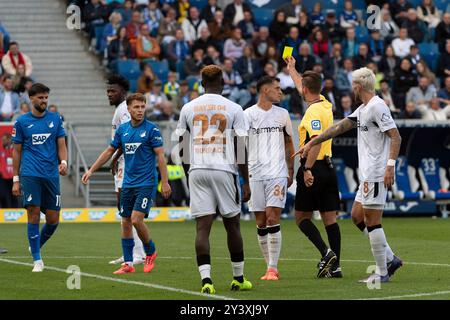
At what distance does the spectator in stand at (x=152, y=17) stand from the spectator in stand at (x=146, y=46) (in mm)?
644

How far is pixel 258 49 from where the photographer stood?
31625mm

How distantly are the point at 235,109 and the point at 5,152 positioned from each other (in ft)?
52.4

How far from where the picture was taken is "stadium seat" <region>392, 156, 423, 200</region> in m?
28.9

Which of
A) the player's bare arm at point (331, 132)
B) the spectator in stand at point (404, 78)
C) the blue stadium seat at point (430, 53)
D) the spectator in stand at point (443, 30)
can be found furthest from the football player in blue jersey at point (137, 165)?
the spectator in stand at point (443, 30)

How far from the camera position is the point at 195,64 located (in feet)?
99.2

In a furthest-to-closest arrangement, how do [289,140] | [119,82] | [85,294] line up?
[119,82], [289,140], [85,294]

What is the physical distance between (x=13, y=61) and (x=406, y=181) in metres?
10.4

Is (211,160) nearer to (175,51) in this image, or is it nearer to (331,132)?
(331,132)

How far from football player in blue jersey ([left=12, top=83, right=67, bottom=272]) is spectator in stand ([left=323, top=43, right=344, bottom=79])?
650 inches

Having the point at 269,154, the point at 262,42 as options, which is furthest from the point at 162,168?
the point at 262,42

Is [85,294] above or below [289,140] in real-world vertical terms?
below

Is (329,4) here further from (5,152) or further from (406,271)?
(406,271)

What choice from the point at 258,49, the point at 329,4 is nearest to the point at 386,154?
the point at 258,49

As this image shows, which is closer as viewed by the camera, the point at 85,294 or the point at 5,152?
the point at 85,294
